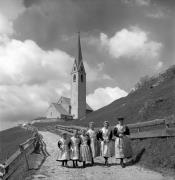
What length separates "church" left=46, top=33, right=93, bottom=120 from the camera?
90750 mm

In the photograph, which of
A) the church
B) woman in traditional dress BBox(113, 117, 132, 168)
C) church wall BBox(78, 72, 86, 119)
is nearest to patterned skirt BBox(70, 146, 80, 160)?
woman in traditional dress BBox(113, 117, 132, 168)

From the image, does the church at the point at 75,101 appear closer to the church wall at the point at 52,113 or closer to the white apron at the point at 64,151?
the church wall at the point at 52,113

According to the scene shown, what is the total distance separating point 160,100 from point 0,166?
1760 centimetres

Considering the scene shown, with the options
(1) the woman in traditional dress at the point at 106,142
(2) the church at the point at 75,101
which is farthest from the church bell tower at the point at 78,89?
(1) the woman in traditional dress at the point at 106,142

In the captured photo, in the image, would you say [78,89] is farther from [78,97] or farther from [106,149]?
[106,149]

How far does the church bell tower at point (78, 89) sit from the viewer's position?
9050 cm

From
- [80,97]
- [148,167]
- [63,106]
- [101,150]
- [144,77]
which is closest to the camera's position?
[148,167]

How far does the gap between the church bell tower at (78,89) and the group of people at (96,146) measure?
76268 mm

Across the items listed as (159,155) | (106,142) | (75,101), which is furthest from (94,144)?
(75,101)

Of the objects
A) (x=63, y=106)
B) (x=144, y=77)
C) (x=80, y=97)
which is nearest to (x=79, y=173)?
(x=144, y=77)

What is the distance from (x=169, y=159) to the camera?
10586mm

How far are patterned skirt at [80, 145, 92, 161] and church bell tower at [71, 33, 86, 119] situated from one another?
7688cm

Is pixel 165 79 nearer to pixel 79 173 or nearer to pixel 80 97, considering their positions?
pixel 79 173

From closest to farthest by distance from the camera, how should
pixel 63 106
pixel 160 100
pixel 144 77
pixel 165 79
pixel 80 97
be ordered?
pixel 160 100 → pixel 165 79 → pixel 144 77 → pixel 80 97 → pixel 63 106
